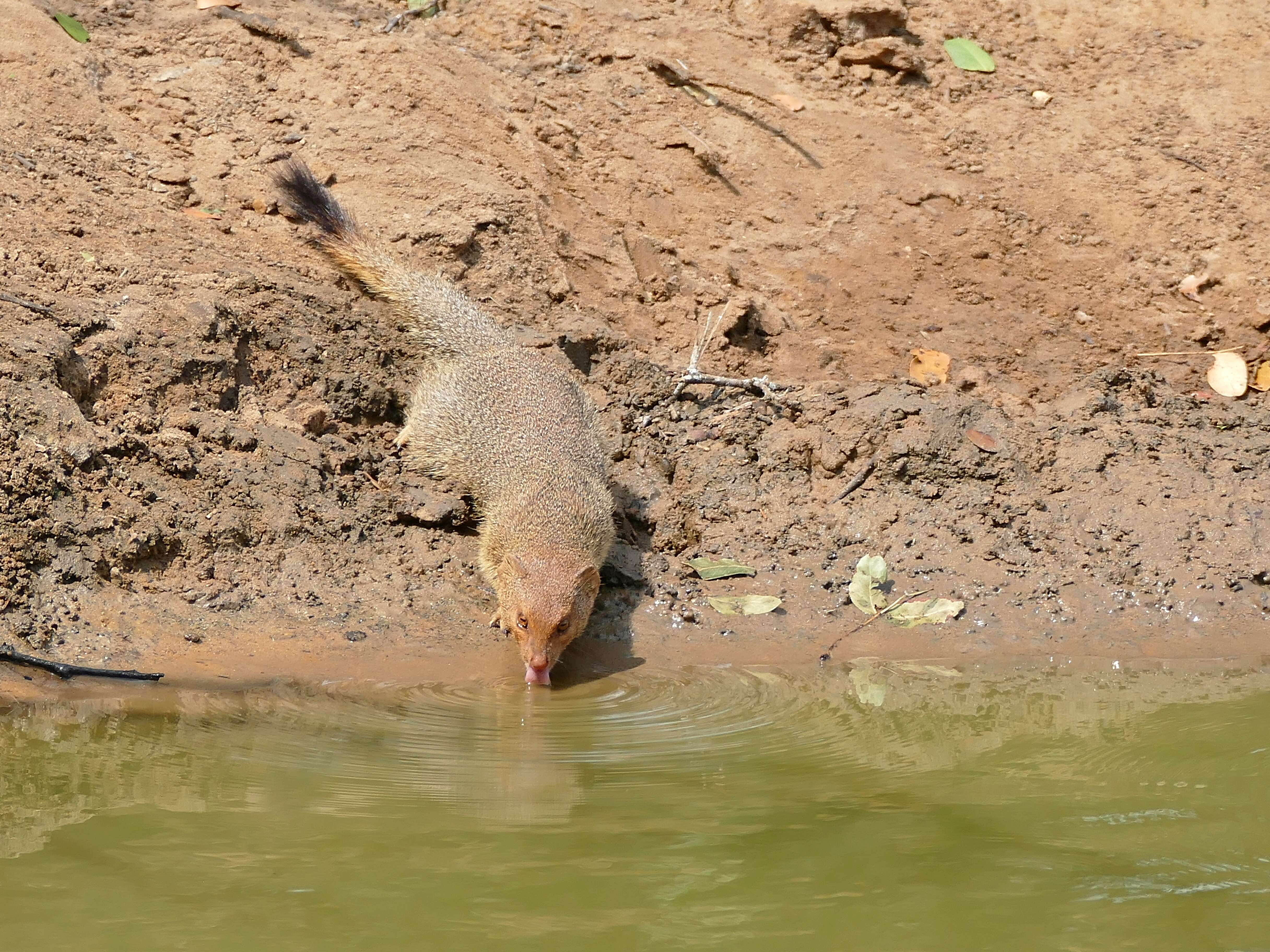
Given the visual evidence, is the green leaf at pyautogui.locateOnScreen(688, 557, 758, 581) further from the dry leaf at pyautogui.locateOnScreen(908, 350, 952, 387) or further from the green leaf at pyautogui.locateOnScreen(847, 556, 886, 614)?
the dry leaf at pyautogui.locateOnScreen(908, 350, 952, 387)

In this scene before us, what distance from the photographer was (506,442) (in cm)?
539

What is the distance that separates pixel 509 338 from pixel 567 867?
134 inches

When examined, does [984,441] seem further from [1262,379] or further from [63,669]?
[63,669]

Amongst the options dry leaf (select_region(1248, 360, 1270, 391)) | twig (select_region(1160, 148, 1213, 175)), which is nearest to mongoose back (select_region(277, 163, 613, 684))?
dry leaf (select_region(1248, 360, 1270, 391))

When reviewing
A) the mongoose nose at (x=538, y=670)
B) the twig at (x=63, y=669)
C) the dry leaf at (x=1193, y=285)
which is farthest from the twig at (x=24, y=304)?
the dry leaf at (x=1193, y=285)

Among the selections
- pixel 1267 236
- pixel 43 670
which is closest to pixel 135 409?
pixel 43 670

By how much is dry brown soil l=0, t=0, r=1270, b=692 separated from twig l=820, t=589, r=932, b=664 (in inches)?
1.9

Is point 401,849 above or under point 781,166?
under

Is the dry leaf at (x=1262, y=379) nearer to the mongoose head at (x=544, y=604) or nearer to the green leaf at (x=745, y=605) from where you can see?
the green leaf at (x=745, y=605)

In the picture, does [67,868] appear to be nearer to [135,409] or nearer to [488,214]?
[135,409]

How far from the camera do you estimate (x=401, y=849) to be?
290 centimetres

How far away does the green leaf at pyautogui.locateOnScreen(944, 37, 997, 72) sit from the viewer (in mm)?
7809

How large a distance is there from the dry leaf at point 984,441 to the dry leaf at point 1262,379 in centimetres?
157

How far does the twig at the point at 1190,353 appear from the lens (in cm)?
643
